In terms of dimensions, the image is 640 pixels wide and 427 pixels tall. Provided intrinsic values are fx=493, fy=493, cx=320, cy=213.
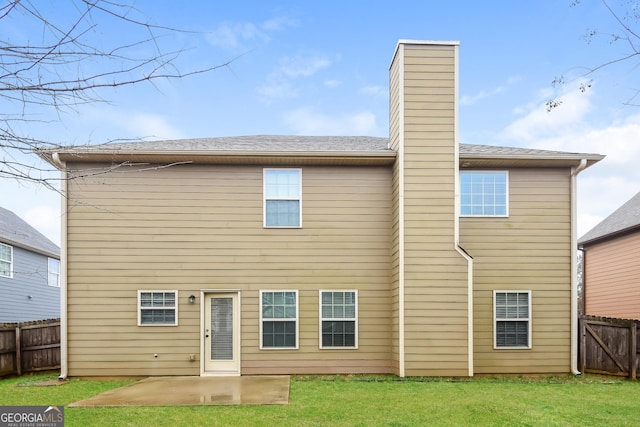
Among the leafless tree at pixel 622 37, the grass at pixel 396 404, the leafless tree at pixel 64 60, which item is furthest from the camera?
the grass at pixel 396 404

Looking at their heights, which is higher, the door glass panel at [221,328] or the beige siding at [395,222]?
the beige siding at [395,222]

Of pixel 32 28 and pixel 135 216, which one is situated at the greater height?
pixel 32 28

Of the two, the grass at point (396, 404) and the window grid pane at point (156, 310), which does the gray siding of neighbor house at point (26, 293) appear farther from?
the grass at point (396, 404)

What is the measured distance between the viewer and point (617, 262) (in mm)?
15016

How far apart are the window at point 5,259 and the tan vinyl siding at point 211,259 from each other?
7970 millimetres

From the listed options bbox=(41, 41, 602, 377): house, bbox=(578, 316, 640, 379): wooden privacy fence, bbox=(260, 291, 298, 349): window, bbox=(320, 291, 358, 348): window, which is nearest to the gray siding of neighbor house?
bbox=(41, 41, 602, 377): house

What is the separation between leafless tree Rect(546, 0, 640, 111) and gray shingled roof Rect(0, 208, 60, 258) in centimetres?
1682

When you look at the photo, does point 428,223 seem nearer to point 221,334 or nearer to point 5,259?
point 221,334

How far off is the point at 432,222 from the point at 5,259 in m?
14.2

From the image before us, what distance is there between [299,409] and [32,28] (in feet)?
18.3

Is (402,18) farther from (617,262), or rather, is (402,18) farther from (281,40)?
(617,262)

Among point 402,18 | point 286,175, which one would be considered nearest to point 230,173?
point 286,175

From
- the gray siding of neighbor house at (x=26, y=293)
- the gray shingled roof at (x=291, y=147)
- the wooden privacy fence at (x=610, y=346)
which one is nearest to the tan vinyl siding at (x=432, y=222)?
the gray shingled roof at (x=291, y=147)

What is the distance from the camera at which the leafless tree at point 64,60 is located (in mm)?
2604
